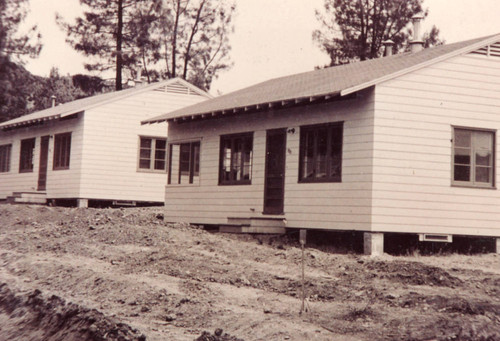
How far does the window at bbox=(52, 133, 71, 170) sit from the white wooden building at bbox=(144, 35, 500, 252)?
9784 mm

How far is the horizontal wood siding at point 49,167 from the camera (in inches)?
953

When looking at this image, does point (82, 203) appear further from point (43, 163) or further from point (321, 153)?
point (321, 153)

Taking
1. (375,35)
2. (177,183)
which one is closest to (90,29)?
(375,35)

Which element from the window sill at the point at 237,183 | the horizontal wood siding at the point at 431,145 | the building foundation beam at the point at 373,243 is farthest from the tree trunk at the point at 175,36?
the building foundation beam at the point at 373,243

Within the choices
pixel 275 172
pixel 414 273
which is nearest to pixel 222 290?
pixel 414 273

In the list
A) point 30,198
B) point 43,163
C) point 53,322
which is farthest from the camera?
point 43,163

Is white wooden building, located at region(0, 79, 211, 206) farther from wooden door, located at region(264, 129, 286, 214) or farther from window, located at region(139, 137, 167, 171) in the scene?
wooden door, located at region(264, 129, 286, 214)

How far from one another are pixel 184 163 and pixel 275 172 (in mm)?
4013

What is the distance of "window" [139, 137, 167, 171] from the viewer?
24.8 m

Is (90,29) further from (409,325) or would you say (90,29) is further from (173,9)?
(409,325)

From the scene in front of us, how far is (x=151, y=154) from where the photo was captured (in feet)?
81.8

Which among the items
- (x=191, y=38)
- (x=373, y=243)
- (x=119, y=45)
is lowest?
(x=373, y=243)

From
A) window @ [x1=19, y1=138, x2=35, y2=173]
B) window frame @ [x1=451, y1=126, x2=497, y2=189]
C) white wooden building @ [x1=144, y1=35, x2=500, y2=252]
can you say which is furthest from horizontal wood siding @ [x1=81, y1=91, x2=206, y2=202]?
window frame @ [x1=451, y1=126, x2=497, y2=189]

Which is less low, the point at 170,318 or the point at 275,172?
the point at 275,172
